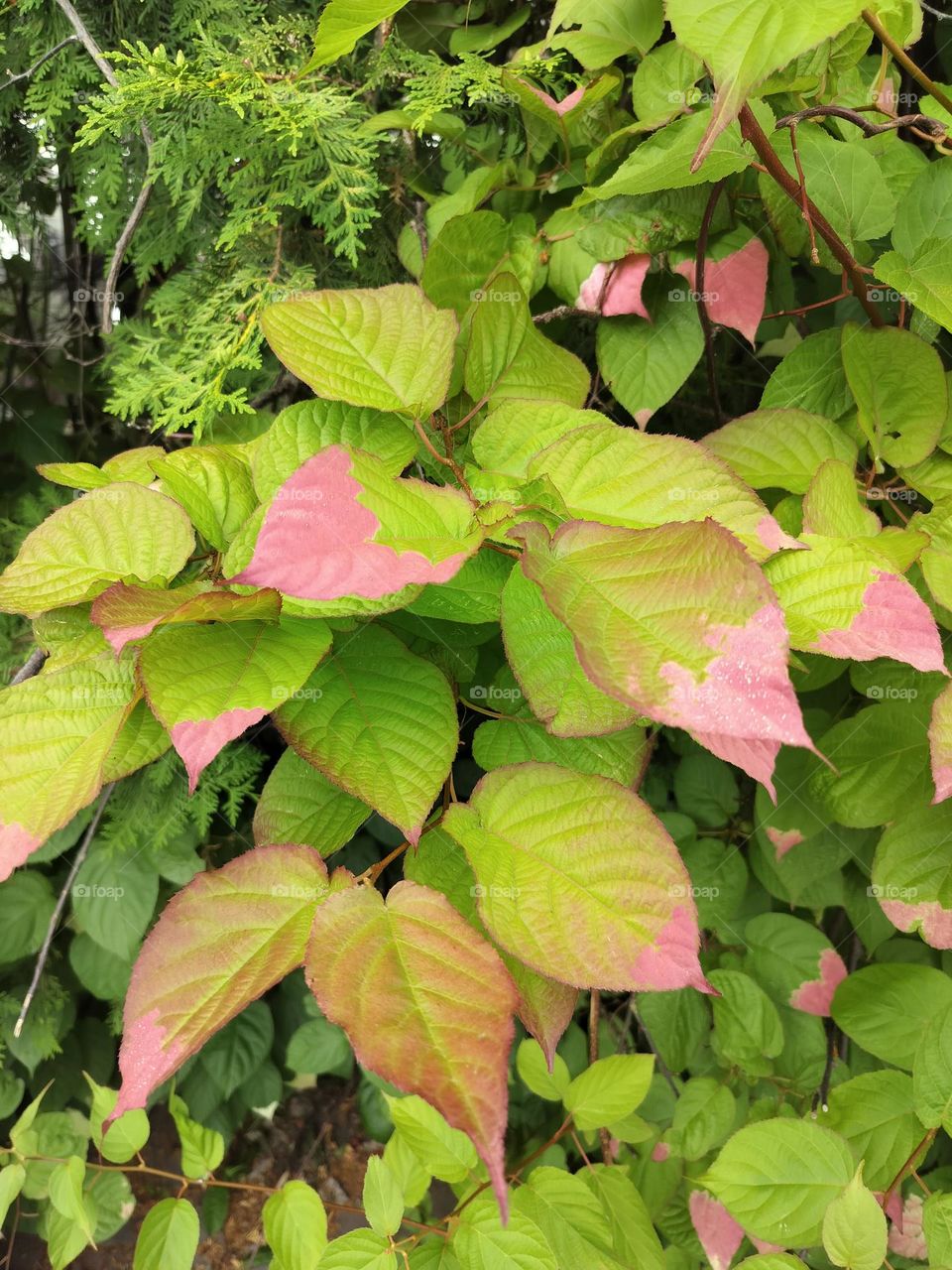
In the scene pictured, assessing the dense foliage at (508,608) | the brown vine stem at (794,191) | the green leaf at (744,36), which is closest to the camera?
the green leaf at (744,36)

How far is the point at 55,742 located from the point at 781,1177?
26.3 inches

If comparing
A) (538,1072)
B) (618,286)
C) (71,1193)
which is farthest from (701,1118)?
(618,286)

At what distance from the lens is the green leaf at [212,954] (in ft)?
1.52

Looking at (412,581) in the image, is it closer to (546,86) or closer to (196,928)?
(196,928)

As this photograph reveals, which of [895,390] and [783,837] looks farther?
[783,837]

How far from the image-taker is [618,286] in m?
0.79

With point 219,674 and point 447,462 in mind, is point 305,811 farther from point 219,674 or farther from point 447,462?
point 447,462

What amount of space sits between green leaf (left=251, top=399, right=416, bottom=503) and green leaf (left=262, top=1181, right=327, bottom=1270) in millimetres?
620

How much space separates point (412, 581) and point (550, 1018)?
0.30 m

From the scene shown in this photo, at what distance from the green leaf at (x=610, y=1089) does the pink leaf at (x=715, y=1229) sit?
20 cm

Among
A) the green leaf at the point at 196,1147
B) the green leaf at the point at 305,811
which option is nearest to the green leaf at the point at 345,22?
the green leaf at the point at 305,811

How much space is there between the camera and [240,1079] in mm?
1327

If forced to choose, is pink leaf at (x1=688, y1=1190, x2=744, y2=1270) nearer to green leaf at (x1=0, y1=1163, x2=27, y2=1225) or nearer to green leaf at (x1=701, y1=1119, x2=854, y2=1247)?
green leaf at (x1=701, y1=1119, x2=854, y2=1247)

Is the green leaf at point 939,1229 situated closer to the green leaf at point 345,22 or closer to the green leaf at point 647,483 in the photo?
the green leaf at point 647,483
